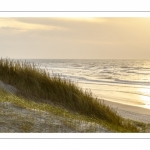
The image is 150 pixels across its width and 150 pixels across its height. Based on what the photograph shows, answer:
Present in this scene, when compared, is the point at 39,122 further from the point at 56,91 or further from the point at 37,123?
the point at 56,91

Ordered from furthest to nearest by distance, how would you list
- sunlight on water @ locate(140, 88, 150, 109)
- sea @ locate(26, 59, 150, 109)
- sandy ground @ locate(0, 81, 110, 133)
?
sea @ locate(26, 59, 150, 109), sunlight on water @ locate(140, 88, 150, 109), sandy ground @ locate(0, 81, 110, 133)

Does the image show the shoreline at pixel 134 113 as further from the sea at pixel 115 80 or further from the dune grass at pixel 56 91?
the dune grass at pixel 56 91

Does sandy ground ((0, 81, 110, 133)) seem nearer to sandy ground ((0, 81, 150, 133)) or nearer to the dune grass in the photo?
sandy ground ((0, 81, 150, 133))

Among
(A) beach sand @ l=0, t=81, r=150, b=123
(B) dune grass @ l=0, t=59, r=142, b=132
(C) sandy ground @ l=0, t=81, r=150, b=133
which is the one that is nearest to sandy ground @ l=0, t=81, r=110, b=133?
(C) sandy ground @ l=0, t=81, r=150, b=133

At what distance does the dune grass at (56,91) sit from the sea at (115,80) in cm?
76

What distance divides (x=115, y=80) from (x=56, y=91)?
826cm

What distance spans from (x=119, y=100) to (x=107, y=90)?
1.73 meters

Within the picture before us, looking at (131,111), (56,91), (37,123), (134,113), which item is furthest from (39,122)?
(131,111)

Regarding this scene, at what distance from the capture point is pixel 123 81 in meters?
16.0

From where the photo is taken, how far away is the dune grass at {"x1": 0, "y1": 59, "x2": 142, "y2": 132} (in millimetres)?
8625

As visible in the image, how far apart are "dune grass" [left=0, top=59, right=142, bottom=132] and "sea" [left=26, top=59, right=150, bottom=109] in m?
0.76
